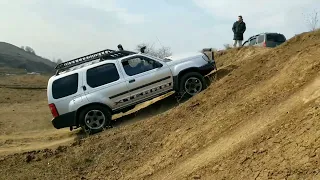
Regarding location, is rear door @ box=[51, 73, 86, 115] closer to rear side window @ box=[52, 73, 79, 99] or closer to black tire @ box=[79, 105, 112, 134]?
rear side window @ box=[52, 73, 79, 99]

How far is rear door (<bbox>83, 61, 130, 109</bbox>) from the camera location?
10.5 metres

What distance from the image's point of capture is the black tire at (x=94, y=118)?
10.4 meters

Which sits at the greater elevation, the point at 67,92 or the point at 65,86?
the point at 65,86

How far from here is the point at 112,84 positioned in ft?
34.7

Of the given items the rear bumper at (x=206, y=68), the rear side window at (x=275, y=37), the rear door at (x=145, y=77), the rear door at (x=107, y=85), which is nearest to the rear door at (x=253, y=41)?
the rear side window at (x=275, y=37)

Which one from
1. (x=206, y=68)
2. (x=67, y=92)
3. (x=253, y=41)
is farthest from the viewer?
(x=253, y=41)

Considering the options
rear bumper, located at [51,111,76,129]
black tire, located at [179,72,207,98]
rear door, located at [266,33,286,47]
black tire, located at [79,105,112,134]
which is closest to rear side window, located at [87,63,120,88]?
black tire, located at [79,105,112,134]

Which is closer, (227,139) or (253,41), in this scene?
(227,139)

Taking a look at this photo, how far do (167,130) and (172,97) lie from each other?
403cm

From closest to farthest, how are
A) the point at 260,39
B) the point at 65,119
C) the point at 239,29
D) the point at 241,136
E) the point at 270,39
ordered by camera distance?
the point at 241,136, the point at 65,119, the point at 239,29, the point at 270,39, the point at 260,39

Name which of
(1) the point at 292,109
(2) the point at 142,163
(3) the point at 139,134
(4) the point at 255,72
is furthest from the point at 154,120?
(1) the point at 292,109

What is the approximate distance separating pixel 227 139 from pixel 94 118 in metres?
5.07

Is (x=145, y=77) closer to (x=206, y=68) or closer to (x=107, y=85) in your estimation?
(x=107, y=85)

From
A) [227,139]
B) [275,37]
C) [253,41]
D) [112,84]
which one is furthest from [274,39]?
[227,139]
